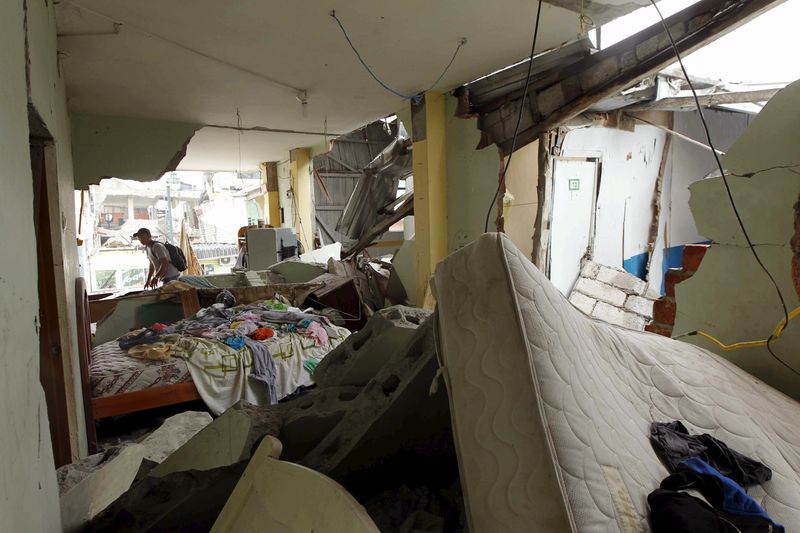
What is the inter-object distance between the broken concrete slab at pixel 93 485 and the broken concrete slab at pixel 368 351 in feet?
2.59

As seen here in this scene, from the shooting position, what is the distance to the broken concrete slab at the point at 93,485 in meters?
1.35

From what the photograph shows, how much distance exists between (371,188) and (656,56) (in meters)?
4.61

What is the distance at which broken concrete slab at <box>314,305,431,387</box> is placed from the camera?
162 centimetres

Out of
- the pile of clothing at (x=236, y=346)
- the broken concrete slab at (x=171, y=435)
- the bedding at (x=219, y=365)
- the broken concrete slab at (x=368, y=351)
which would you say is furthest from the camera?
the pile of clothing at (x=236, y=346)

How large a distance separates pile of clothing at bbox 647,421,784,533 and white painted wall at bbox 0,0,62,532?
110 centimetres

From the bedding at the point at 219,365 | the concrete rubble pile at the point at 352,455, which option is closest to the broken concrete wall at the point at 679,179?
the bedding at the point at 219,365

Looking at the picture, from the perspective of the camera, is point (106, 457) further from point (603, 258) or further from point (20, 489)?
point (603, 258)

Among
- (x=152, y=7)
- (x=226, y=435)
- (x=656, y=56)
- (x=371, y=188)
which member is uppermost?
(x=152, y=7)

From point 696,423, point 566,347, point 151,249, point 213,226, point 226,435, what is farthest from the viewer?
point 213,226

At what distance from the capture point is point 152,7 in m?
2.88

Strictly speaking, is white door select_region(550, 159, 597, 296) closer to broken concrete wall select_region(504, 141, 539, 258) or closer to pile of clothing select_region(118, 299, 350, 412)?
broken concrete wall select_region(504, 141, 539, 258)

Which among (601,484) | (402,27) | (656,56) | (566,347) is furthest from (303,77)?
(601,484)

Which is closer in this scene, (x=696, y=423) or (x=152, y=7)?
(x=696, y=423)

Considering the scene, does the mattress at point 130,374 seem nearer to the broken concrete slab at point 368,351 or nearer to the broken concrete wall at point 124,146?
the broken concrete slab at point 368,351
